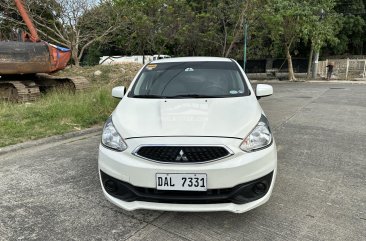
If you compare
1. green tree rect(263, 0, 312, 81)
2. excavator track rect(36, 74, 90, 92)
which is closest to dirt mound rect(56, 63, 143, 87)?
excavator track rect(36, 74, 90, 92)

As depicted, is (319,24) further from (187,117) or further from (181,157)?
(181,157)

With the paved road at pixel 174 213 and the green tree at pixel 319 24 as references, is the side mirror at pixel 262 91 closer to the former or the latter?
the paved road at pixel 174 213

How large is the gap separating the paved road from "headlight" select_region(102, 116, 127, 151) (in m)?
0.74

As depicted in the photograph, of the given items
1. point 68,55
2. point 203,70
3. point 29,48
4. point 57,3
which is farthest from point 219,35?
point 203,70

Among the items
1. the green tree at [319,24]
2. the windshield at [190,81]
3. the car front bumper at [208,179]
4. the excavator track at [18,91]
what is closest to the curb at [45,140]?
the windshield at [190,81]

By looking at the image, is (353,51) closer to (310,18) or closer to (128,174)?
(310,18)

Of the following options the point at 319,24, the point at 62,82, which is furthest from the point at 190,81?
the point at 319,24

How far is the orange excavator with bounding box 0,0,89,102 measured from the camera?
1030 centimetres

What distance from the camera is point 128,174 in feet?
9.25

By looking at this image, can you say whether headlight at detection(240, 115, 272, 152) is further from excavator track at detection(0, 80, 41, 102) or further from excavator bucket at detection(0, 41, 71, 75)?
excavator track at detection(0, 80, 41, 102)

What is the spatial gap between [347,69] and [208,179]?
26.9 m

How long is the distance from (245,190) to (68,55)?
34.6 ft

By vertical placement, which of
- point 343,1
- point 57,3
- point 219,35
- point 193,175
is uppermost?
point 343,1

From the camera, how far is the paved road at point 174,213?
296cm
